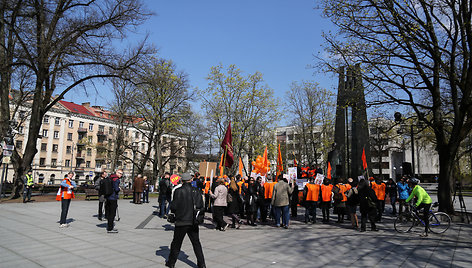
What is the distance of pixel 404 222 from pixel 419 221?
47 centimetres

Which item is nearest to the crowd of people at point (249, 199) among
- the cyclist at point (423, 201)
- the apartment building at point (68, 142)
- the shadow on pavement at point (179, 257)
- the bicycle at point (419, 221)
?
the cyclist at point (423, 201)

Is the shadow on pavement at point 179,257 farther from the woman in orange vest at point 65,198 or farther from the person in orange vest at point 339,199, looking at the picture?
the person in orange vest at point 339,199

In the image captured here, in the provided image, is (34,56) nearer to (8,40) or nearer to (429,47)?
(8,40)

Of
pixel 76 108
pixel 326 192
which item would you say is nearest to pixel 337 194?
pixel 326 192

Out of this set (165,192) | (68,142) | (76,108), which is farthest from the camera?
(76,108)

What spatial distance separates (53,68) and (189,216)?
1721cm

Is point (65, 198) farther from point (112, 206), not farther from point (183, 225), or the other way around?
point (183, 225)

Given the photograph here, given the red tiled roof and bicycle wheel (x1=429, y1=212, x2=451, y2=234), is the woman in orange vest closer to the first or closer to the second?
bicycle wheel (x1=429, y1=212, x2=451, y2=234)

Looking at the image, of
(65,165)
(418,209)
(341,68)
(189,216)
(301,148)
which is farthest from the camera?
(65,165)

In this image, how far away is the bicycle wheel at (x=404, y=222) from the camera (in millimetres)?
10531

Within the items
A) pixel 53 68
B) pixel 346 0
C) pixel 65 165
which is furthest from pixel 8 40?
pixel 65 165

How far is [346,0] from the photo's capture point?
47.5ft

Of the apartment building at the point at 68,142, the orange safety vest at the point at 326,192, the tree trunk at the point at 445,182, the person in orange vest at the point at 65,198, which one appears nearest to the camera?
the person in orange vest at the point at 65,198

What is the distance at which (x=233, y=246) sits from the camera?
8.07m
